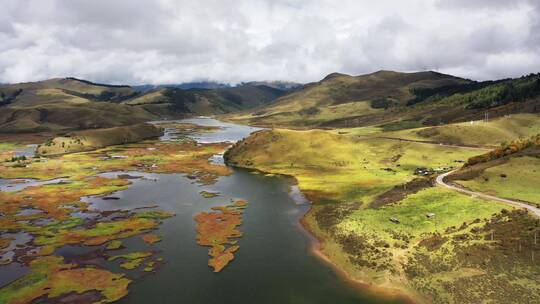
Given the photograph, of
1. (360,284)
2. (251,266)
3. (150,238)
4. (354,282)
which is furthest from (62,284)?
(360,284)

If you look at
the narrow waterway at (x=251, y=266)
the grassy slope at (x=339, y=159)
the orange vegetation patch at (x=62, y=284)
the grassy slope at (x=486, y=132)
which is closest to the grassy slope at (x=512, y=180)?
the grassy slope at (x=339, y=159)

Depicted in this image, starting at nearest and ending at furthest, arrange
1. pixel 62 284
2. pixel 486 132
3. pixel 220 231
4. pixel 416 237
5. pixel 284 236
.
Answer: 1. pixel 62 284
2. pixel 416 237
3. pixel 284 236
4. pixel 220 231
5. pixel 486 132

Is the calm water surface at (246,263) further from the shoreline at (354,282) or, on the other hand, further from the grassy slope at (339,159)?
the grassy slope at (339,159)

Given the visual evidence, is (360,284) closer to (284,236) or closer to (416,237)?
(416,237)

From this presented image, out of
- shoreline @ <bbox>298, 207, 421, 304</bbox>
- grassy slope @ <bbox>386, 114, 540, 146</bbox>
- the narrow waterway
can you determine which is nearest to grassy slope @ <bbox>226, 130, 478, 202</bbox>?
the narrow waterway

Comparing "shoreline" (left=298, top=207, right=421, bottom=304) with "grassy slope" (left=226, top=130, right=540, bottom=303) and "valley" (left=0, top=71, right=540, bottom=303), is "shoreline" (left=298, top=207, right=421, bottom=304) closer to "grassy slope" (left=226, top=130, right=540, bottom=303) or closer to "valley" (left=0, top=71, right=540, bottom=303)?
"valley" (left=0, top=71, right=540, bottom=303)

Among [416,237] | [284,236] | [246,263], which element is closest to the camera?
[246,263]
